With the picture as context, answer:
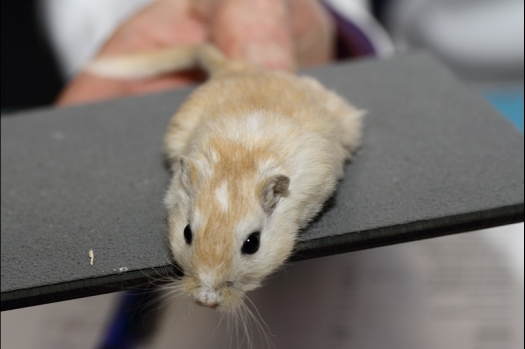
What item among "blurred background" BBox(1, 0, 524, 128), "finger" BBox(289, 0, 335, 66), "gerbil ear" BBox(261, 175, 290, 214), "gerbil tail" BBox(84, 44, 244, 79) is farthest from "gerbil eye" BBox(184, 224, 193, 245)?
"blurred background" BBox(1, 0, 524, 128)

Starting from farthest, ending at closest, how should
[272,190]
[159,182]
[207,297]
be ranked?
[159,182], [272,190], [207,297]

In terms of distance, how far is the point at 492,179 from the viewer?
1745 mm

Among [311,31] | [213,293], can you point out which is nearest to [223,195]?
[213,293]

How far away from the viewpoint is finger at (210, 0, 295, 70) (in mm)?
2582

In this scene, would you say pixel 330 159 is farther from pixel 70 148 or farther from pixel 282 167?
pixel 70 148

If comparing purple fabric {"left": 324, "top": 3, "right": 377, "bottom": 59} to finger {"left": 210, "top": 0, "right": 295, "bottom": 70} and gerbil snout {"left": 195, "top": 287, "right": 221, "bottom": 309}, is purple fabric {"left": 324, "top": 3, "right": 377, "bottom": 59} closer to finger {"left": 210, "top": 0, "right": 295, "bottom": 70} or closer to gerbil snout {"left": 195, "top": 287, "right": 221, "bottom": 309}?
finger {"left": 210, "top": 0, "right": 295, "bottom": 70}

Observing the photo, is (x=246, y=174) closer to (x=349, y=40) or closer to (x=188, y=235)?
(x=188, y=235)

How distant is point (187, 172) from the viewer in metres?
1.45

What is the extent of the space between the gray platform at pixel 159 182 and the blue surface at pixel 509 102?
1.20 m

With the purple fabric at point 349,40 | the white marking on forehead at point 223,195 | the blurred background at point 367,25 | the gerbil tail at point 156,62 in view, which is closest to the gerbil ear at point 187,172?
the white marking on forehead at point 223,195

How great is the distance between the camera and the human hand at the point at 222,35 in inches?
105

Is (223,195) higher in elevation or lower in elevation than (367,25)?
lower

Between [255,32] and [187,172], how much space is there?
144 centimetres

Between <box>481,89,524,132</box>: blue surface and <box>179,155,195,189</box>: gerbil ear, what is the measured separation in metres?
2.53
